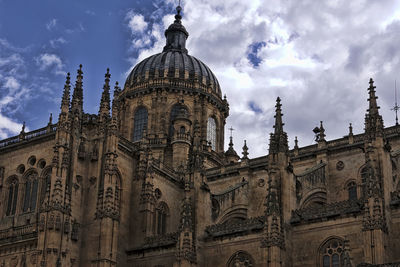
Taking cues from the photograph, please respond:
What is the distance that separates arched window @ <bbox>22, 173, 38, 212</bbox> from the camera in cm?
4122

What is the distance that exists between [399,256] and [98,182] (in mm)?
18339

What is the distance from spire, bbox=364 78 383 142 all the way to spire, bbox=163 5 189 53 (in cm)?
2913

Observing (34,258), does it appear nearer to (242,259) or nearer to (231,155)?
(242,259)

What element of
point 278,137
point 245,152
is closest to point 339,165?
point 278,137

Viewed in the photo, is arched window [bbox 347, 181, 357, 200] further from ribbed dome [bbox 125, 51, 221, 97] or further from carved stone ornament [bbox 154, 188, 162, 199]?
ribbed dome [bbox 125, 51, 221, 97]

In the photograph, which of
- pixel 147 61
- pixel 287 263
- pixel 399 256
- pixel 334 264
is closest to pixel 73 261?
pixel 287 263

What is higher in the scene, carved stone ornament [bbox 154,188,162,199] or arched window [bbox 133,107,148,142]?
arched window [bbox 133,107,148,142]

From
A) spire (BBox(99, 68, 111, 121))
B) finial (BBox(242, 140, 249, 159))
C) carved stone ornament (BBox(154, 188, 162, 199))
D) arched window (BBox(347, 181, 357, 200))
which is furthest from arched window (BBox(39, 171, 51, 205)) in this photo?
arched window (BBox(347, 181, 357, 200))

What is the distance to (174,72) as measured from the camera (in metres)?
59.2

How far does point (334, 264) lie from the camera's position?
34.1 m

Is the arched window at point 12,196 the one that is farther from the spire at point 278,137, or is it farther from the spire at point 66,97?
the spire at point 278,137

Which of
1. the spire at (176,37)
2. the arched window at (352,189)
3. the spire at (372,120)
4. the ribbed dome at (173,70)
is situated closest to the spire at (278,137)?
the spire at (372,120)

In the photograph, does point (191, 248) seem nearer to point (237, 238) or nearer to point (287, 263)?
point (237, 238)

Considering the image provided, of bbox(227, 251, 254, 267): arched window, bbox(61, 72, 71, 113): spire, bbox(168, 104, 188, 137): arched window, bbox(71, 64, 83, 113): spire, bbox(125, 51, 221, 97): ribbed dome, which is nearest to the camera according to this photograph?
bbox(227, 251, 254, 267): arched window
